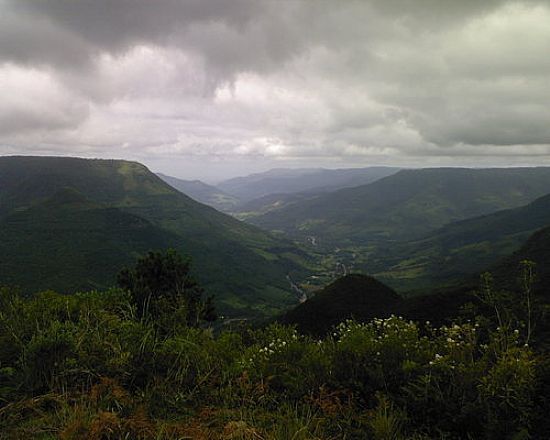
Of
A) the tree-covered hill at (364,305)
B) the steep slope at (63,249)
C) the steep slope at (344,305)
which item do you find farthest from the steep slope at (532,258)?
the steep slope at (63,249)

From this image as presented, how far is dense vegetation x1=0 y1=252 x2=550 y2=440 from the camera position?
4219 mm

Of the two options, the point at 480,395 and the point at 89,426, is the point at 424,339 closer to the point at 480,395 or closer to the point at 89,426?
the point at 480,395

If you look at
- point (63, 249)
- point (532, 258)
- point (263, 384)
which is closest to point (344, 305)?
point (263, 384)

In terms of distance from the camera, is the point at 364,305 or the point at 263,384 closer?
the point at 263,384

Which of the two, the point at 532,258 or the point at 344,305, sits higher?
the point at 532,258

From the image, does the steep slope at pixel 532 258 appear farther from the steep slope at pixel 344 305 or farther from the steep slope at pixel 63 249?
the steep slope at pixel 63 249

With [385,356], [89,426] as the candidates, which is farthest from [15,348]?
[385,356]

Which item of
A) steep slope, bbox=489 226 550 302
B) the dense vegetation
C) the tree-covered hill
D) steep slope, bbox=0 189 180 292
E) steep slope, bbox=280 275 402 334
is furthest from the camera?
steep slope, bbox=0 189 180 292

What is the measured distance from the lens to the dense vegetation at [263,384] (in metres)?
4.22

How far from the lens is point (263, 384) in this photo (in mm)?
5328

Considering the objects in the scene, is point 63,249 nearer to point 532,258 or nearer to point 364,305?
point 364,305

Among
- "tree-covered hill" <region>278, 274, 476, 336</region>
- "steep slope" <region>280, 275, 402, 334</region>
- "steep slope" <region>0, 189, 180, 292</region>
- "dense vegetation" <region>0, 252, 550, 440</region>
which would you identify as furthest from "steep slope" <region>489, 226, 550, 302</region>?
"steep slope" <region>0, 189, 180, 292</region>

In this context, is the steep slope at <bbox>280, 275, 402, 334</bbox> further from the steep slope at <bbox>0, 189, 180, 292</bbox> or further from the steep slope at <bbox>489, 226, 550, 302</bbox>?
the steep slope at <bbox>0, 189, 180, 292</bbox>

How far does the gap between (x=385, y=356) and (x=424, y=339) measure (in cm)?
89
